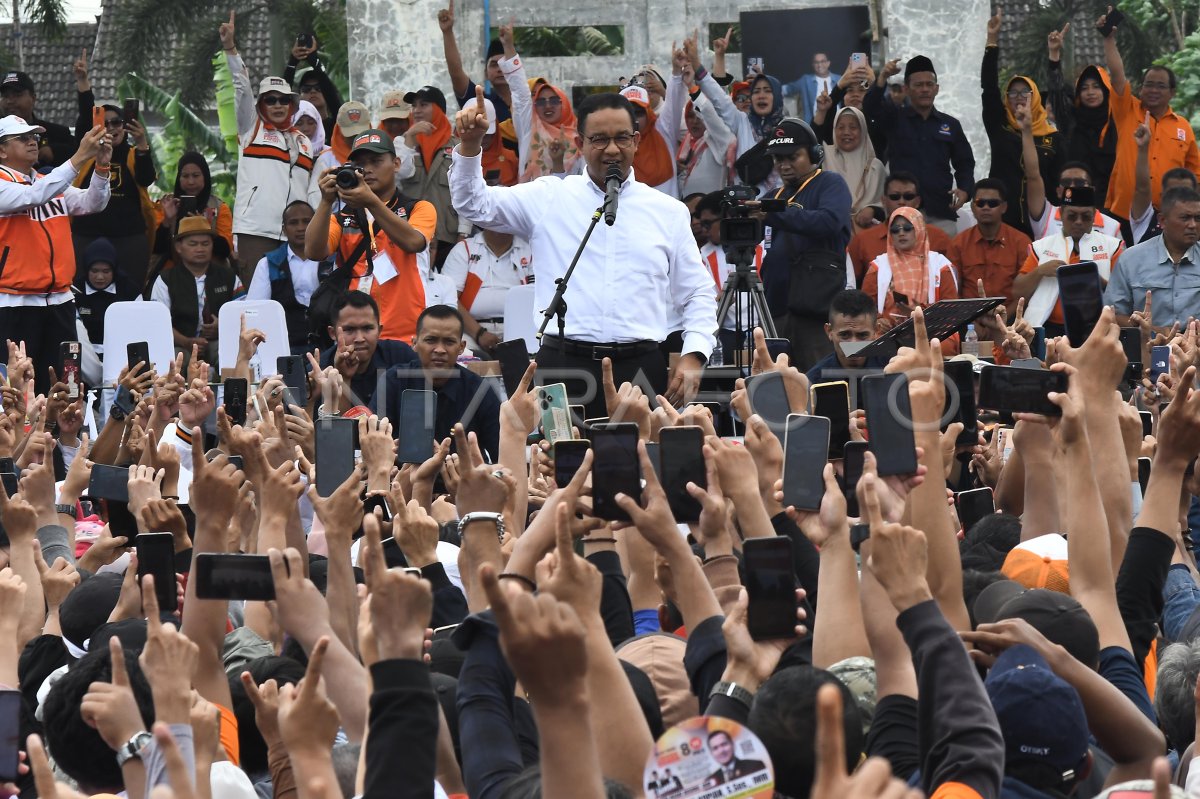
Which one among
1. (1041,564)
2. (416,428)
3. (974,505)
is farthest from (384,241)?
(1041,564)

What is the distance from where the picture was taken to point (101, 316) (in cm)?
1158

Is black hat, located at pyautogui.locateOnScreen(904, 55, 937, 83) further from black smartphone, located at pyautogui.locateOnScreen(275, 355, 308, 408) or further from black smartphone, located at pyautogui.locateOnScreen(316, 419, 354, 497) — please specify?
black smartphone, located at pyautogui.locateOnScreen(316, 419, 354, 497)

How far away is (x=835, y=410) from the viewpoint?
4461mm

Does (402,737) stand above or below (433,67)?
below

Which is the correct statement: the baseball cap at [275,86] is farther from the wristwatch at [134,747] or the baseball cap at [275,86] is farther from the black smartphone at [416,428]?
the wristwatch at [134,747]

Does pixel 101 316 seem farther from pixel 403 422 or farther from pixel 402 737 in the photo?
pixel 402 737

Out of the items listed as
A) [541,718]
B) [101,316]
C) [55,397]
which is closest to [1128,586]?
[541,718]

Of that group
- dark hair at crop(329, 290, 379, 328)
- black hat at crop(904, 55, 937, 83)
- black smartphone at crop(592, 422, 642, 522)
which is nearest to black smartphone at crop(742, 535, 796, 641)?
black smartphone at crop(592, 422, 642, 522)

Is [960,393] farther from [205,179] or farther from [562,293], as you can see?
[205,179]

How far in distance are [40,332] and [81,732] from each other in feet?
24.6

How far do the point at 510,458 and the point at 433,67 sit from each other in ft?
29.2

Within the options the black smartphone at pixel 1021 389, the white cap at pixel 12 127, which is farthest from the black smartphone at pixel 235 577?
the white cap at pixel 12 127

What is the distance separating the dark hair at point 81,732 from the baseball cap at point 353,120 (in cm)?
854

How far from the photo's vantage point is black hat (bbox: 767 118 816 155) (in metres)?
10.1
